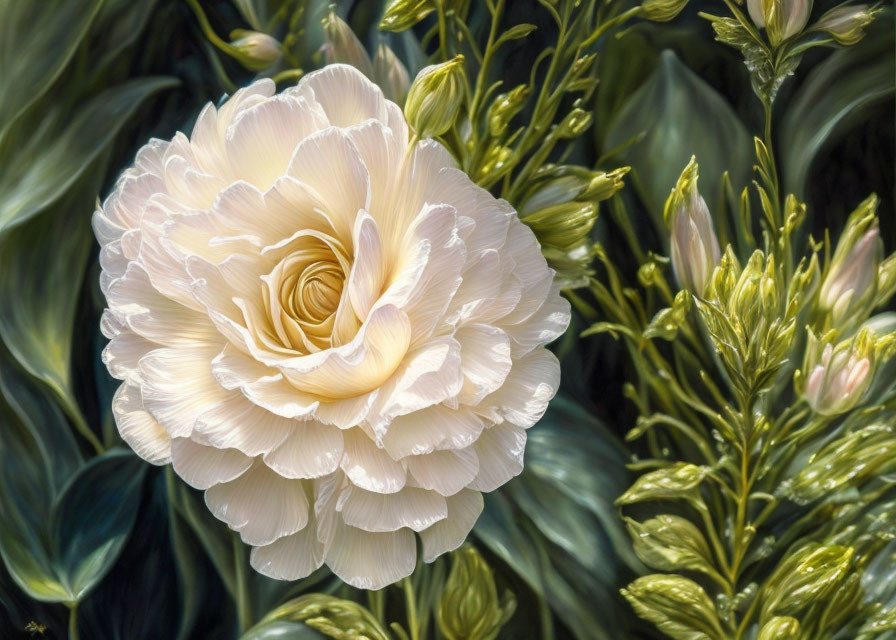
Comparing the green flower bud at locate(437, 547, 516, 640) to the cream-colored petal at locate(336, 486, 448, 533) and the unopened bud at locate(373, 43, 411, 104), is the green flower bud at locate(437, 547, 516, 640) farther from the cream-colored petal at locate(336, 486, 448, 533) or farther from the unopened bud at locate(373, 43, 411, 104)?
the unopened bud at locate(373, 43, 411, 104)

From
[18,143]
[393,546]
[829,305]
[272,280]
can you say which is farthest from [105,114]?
[829,305]

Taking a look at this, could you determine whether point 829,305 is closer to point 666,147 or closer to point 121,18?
point 666,147

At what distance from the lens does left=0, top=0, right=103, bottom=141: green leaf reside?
0.46 m

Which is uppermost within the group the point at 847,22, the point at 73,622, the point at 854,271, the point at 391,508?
the point at 847,22

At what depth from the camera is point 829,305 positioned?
0.42 metres

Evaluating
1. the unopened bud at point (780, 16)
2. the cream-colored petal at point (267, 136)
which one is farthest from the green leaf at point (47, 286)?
the unopened bud at point (780, 16)

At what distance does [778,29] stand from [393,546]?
311 millimetres

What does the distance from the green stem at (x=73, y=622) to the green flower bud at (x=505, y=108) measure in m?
0.34

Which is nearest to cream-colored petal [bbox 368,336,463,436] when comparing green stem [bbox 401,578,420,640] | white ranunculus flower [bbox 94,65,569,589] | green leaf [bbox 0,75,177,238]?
white ranunculus flower [bbox 94,65,569,589]

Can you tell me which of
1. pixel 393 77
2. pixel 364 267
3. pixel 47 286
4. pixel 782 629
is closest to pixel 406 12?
pixel 393 77

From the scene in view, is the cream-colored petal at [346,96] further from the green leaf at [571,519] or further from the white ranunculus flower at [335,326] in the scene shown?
the green leaf at [571,519]

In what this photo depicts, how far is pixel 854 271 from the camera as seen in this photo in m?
0.41

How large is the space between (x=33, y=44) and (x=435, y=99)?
226 millimetres

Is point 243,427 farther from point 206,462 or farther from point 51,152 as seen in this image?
point 51,152
